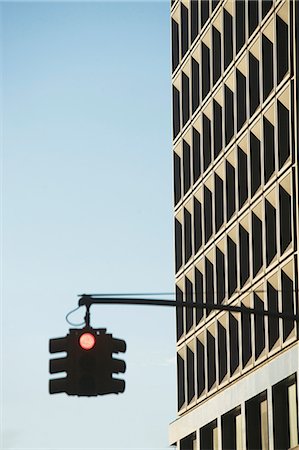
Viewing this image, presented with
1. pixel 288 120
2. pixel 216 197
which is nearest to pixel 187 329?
pixel 216 197

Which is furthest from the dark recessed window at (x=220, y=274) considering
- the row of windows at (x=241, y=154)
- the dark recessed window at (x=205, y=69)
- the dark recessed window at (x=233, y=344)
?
the dark recessed window at (x=205, y=69)

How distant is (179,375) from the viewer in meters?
68.5

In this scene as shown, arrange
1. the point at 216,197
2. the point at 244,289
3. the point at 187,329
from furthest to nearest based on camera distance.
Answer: the point at 187,329, the point at 216,197, the point at 244,289

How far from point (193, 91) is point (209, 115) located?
371 centimetres

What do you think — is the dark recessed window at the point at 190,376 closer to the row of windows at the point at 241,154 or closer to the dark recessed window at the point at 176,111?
the row of windows at the point at 241,154

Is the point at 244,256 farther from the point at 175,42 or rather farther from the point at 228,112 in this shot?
the point at 175,42

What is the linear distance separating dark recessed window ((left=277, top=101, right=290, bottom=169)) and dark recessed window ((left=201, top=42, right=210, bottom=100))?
37.4 ft

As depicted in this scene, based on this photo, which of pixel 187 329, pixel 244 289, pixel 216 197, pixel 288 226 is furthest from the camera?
pixel 187 329

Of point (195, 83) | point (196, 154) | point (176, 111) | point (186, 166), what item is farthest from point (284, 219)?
point (176, 111)

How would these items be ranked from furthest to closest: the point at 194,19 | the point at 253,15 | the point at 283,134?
the point at 194,19 < the point at 253,15 < the point at 283,134

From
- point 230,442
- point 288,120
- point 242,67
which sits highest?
point 242,67

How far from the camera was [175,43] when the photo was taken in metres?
72.1

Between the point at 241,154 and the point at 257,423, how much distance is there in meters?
11.2

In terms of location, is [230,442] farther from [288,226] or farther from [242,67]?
[242,67]
